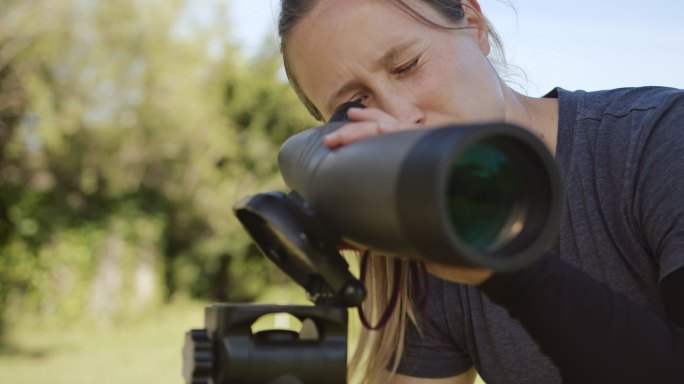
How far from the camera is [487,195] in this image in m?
0.90

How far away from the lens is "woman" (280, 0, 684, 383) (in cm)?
102

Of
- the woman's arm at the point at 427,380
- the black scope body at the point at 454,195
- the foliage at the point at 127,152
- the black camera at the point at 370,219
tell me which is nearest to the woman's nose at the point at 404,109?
the black camera at the point at 370,219

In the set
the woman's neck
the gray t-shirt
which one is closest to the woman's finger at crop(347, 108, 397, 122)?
the gray t-shirt

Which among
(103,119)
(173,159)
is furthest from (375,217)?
(173,159)

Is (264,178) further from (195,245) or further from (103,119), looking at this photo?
(103,119)

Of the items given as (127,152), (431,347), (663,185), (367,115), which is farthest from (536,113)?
(127,152)

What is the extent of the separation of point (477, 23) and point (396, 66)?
1.25 ft

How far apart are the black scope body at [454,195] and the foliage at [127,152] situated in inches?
268

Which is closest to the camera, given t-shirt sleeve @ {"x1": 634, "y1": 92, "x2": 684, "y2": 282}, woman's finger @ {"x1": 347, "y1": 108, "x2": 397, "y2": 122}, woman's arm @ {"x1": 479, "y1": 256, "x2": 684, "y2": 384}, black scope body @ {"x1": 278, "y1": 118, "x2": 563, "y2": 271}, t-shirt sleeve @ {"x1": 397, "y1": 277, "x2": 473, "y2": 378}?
black scope body @ {"x1": 278, "y1": 118, "x2": 563, "y2": 271}

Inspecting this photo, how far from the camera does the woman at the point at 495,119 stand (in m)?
1.02

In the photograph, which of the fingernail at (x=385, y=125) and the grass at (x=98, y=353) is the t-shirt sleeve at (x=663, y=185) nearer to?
the fingernail at (x=385, y=125)

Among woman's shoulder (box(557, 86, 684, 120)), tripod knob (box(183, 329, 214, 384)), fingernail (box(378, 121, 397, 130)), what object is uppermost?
woman's shoulder (box(557, 86, 684, 120))

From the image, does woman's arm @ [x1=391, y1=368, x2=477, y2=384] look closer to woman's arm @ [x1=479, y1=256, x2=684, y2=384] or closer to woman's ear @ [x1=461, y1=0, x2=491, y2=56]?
woman's ear @ [x1=461, y1=0, x2=491, y2=56]

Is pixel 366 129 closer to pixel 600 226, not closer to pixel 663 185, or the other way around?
pixel 663 185
